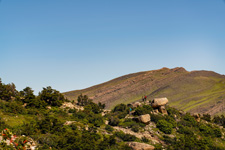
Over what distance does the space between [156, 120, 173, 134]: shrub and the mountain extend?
2572 inches

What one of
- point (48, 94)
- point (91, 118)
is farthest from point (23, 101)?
point (91, 118)

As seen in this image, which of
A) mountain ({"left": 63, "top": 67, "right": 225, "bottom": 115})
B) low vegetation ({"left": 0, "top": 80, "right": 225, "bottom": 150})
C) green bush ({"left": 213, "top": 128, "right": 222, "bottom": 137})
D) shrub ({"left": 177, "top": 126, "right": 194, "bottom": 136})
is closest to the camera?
low vegetation ({"left": 0, "top": 80, "right": 225, "bottom": 150})

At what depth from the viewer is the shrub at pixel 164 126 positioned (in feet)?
130

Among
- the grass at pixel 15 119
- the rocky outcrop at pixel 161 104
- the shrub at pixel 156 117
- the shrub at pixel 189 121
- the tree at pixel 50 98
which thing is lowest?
the shrub at pixel 189 121

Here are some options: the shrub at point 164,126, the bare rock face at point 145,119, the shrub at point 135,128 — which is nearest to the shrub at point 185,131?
the shrub at point 164,126

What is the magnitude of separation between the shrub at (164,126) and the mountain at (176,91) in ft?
214

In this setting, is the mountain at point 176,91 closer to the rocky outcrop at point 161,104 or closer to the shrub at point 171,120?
the rocky outcrop at point 161,104

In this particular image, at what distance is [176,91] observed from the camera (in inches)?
5487

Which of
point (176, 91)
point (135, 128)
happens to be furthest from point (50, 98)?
point (176, 91)

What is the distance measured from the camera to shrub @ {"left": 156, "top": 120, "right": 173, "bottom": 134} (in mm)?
39625

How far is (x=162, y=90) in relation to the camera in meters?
144

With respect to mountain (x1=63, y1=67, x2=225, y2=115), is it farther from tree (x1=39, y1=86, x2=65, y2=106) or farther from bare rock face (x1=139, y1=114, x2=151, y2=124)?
tree (x1=39, y1=86, x2=65, y2=106)

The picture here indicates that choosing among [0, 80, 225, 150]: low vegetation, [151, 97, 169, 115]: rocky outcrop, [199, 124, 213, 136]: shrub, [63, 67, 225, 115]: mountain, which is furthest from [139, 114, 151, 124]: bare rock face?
[63, 67, 225, 115]: mountain

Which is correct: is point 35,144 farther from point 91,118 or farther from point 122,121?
point 122,121
